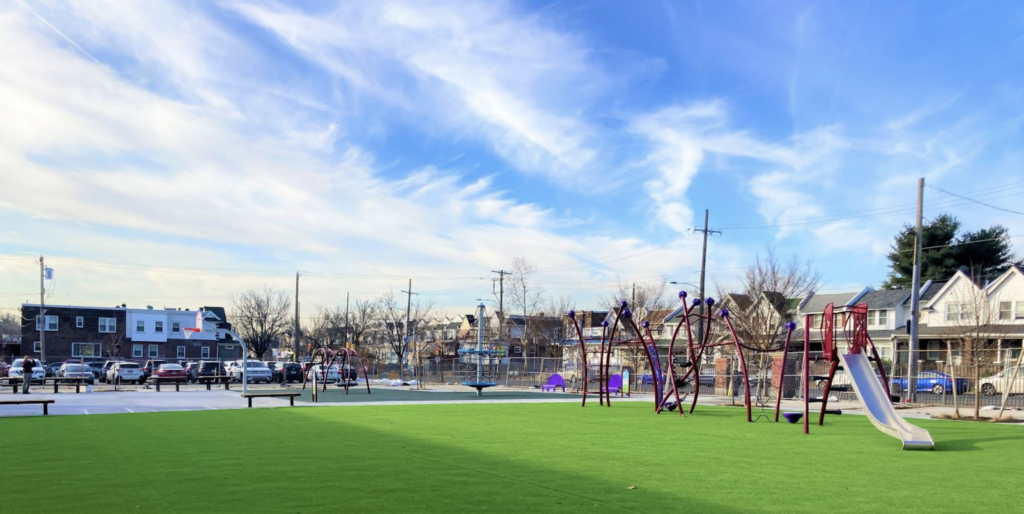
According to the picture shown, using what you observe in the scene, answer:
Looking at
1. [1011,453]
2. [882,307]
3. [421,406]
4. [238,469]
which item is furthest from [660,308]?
[238,469]

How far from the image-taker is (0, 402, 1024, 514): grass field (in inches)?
303

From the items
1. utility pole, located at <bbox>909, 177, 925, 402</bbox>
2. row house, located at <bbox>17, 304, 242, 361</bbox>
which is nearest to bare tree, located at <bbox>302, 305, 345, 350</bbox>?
row house, located at <bbox>17, 304, 242, 361</bbox>

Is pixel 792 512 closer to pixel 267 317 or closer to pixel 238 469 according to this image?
pixel 238 469

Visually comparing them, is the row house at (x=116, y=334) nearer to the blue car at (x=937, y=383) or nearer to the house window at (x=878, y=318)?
the house window at (x=878, y=318)

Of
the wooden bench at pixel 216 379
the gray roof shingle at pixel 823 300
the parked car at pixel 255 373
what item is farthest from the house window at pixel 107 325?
the gray roof shingle at pixel 823 300

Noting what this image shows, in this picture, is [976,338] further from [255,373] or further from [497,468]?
[255,373]

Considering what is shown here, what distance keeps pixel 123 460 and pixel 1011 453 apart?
13.1 m

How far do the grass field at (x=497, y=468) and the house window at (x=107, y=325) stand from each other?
67.7 m

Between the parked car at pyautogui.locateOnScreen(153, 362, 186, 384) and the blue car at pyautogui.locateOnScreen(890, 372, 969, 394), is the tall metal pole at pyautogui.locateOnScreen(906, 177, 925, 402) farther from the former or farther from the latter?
the parked car at pyautogui.locateOnScreen(153, 362, 186, 384)

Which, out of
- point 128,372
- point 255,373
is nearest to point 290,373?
point 255,373

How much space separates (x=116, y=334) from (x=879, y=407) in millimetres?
79588

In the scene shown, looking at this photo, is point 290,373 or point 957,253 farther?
point 957,253

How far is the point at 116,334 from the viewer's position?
78875mm

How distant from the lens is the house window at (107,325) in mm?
78312
